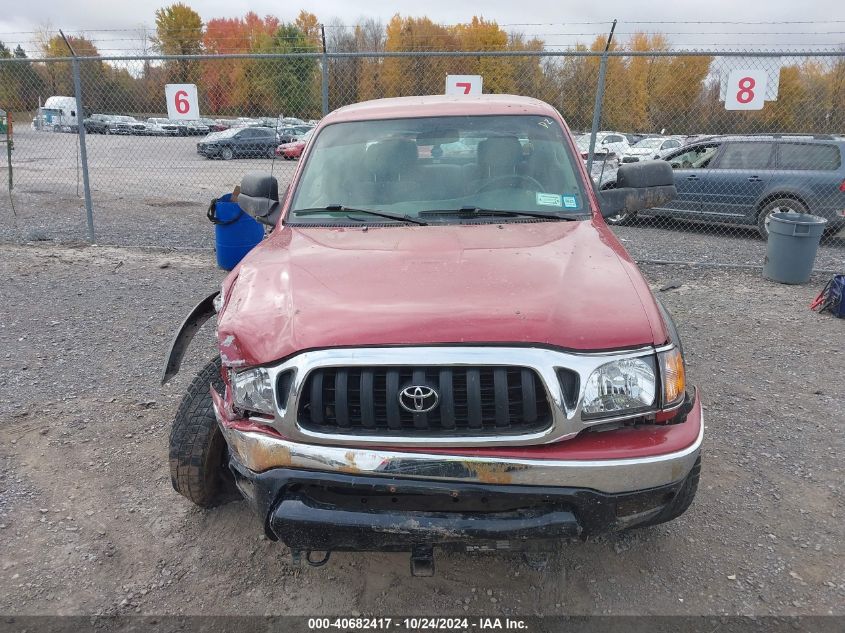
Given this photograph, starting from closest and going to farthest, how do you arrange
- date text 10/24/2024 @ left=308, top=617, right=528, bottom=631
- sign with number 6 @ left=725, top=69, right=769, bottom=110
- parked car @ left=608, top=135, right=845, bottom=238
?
1. date text 10/24/2024 @ left=308, top=617, right=528, bottom=631
2. sign with number 6 @ left=725, top=69, right=769, bottom=110
3. parked car @ left=608, top=135, right=845, bottom=238

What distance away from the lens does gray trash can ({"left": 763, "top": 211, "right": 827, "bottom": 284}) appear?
7.14 metres

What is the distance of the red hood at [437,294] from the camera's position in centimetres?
216

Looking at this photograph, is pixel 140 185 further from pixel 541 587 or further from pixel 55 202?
pixel 541 587

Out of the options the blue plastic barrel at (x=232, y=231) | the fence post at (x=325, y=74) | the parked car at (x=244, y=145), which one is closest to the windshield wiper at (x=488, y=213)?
the blue plastic barrel at (x=232, y=231)

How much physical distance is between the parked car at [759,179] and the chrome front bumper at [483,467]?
26.4 ft

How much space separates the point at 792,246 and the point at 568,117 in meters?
4.35

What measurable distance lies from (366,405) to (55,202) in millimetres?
13531

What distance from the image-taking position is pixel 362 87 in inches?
440

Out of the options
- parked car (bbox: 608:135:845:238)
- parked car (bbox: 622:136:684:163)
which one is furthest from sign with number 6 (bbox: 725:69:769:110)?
parked car (bbox: 622:136:684:163)

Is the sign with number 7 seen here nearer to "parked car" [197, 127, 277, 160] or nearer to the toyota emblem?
the toyota emblem

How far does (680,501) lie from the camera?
2344 mm

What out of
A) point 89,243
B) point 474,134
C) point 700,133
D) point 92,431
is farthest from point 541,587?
point 700,133

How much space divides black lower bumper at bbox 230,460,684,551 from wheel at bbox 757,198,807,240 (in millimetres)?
8843

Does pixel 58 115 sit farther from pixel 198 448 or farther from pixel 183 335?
pixel 198 448
